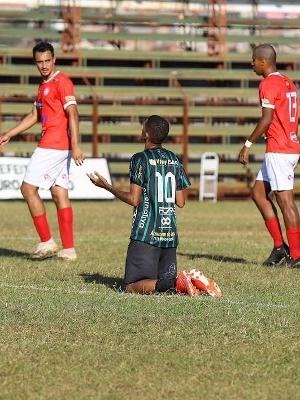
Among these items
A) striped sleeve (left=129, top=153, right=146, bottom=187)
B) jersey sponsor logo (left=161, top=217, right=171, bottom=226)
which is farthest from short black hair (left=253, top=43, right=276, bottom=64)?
jersey sponsor logo (left=161, top=217, right=171, bottom=226)

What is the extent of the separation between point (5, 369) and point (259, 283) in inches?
166

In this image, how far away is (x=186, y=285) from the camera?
905 cm

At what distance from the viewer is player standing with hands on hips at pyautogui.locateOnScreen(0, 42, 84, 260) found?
12.1 metres

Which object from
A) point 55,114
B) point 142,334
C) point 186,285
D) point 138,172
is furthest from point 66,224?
point 142,334

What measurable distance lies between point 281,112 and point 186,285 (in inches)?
127

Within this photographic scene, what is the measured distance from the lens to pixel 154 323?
7.86 metres

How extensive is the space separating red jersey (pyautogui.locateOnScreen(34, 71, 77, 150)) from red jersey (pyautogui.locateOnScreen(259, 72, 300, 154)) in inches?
79.1

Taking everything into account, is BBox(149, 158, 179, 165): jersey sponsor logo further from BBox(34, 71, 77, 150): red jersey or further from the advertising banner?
the advertising banner

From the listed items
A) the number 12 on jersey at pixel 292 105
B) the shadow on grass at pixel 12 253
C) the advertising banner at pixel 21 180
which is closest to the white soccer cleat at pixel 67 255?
the shadow on grass at pixel 12 253

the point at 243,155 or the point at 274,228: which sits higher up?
the point at 243,155

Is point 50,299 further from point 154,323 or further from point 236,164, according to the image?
point 236,164

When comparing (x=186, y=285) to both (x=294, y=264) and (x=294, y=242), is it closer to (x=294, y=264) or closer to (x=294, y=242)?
(x=294, y=264)

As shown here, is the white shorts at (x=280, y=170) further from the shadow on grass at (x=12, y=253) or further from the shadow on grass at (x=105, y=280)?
A: the shadow on grass at (x=12, y=253)

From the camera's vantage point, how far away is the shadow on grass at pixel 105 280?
9916mm
